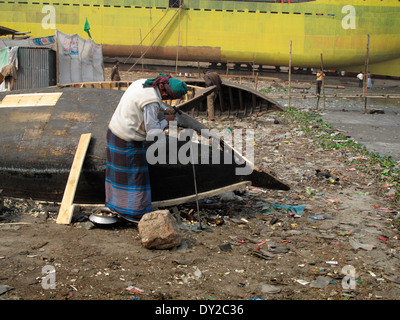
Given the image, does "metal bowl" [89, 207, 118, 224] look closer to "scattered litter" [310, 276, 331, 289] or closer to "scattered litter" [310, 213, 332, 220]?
"scattered litter" [310, 276, 331, 289]

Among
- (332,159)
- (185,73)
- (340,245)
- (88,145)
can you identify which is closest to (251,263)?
(340,245)

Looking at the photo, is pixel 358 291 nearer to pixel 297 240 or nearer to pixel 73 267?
pixel 297 240

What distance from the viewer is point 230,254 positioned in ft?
14.1

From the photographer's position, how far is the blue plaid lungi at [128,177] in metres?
4.66

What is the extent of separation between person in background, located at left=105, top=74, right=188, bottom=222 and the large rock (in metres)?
0.41

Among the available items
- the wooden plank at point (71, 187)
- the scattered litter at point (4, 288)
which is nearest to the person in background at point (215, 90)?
the wooden plank at point (71, 187)

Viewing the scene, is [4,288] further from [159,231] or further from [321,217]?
[321,217]

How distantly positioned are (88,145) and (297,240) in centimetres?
268

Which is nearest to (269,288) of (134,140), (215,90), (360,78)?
(134,140)

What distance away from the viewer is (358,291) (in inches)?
144

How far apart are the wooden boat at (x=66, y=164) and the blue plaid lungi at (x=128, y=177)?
28 centimetres

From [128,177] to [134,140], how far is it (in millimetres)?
427

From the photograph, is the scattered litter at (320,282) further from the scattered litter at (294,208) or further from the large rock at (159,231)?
the scattered litter at (294,208)

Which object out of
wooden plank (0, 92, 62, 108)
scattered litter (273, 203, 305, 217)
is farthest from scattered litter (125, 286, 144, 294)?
wooden plank (0, 92, 62, 108)
